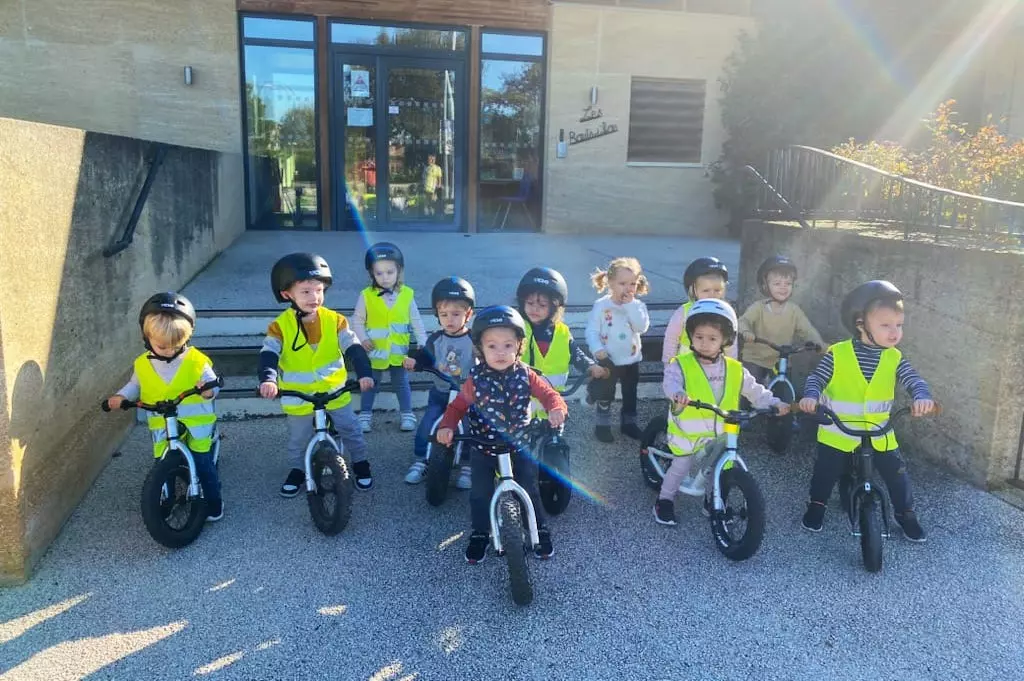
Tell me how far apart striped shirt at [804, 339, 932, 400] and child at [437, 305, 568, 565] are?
1433 millimetres

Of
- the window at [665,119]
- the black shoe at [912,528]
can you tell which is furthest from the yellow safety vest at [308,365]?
the window at [665,119]

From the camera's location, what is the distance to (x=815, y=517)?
4145 millimetres

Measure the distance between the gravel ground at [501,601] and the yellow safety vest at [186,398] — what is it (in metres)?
0.50

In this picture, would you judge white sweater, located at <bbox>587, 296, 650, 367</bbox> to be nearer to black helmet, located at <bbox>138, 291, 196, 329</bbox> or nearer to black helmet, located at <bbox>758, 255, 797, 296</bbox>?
black helmet, located at <bbox>758, 255, 797, 296</bbox>

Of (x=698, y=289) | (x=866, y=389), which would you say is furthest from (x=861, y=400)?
(x=698, y=289)

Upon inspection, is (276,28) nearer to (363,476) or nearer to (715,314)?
(363,476)

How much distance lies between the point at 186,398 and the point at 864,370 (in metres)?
3.65

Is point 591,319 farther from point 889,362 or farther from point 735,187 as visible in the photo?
point 735,187

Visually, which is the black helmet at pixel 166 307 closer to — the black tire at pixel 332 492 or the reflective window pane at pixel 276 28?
the black tire at pixel 332 492

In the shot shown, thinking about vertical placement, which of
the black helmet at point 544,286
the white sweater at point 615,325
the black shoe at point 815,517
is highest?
the black helmet at point 544,286

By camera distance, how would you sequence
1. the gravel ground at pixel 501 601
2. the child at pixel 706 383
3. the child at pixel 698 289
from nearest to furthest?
the gravel ground at pixel 501 601 → the child at pixel 706 383 → the child at pixel 698 289

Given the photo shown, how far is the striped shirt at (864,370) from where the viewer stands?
397 centimetres

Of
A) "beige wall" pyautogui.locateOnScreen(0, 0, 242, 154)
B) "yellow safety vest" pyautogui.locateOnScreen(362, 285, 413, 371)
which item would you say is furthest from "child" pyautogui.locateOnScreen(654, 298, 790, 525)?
"beige wall" pyautogui.locateOnScreen(0, 0, 242, 154)

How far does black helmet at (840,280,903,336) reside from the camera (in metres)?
3.96
